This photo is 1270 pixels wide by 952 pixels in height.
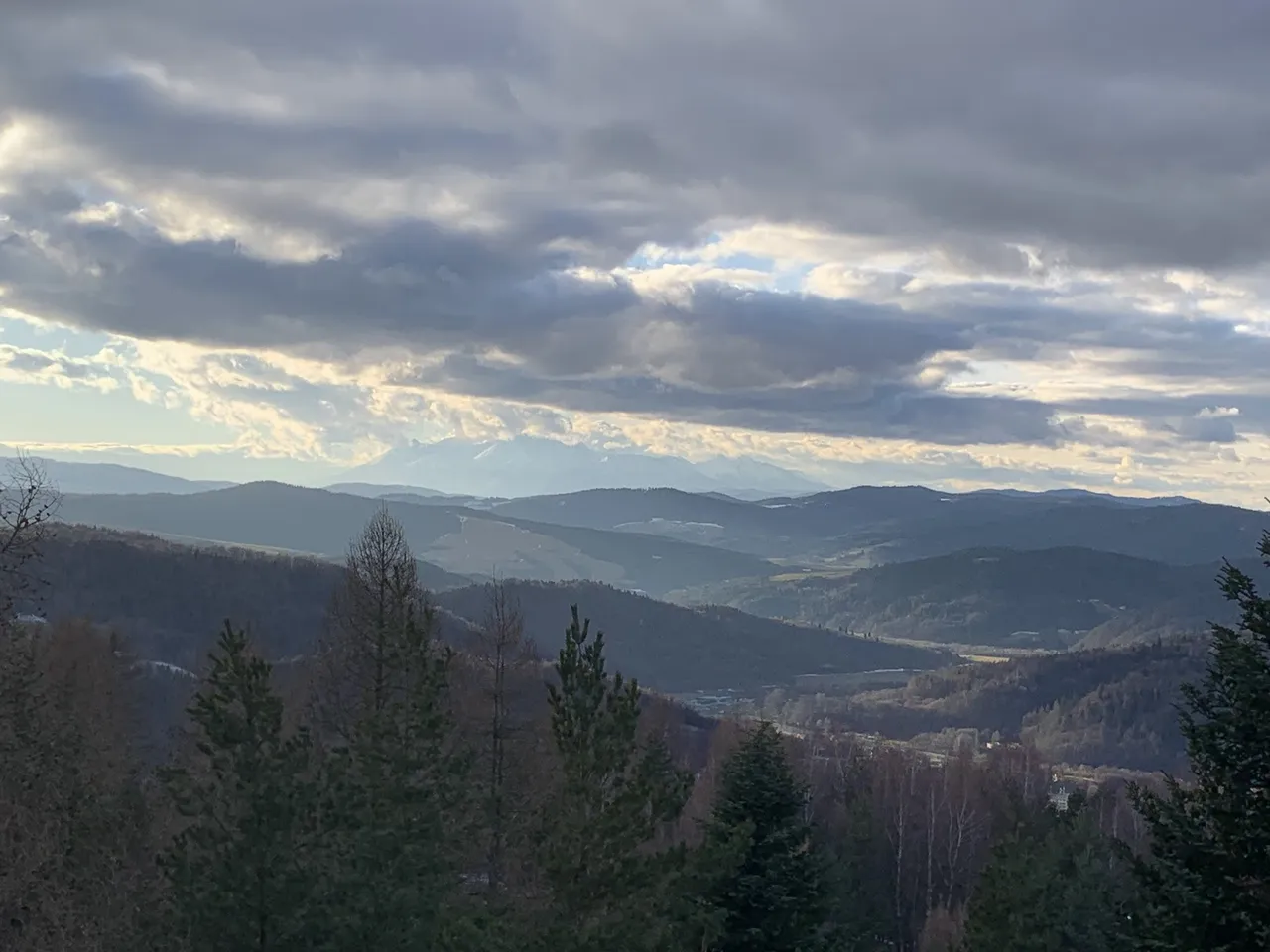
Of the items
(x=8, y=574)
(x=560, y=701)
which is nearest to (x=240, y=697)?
(x=8, y=574)

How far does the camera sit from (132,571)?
153m

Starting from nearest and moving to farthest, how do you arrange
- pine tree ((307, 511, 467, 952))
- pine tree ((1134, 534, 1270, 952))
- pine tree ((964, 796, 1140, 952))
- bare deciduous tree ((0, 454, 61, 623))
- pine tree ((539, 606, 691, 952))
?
pine tree ((1134, 534, 1270, 952)) → pine tree ((539, 606, 691, 952)) → bare deciduous tree ((0, 454, 61, 623)) → pine tree ((307, 511, 467, 952)) → pine tree ((964, 796, 1140, 952))

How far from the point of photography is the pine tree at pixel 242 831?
21.0 metres

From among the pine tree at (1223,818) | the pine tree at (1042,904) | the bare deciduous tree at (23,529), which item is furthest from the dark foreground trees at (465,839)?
the bare deciduous tree at (23,529)

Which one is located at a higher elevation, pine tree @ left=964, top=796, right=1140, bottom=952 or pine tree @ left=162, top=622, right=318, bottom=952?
pine tree @ left=162, top=622, right=318, bottom=952

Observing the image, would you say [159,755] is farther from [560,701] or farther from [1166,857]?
[1166,857]

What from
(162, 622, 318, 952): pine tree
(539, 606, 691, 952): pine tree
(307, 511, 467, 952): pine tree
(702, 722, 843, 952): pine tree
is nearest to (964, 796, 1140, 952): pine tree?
(702, 722, 843, 952): pine tree

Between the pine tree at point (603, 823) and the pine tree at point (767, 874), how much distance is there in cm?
277

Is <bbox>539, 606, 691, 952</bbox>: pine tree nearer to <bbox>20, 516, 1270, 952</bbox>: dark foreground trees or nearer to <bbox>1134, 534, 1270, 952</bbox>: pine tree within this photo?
<bbox>20, 516, 1270, 952</bbox>: dark foreground trees

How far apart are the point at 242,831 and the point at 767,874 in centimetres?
1025

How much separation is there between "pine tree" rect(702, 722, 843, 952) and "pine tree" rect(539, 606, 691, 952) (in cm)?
277

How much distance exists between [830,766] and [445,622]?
57906 mm

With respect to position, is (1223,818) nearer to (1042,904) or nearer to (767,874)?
(767,874)

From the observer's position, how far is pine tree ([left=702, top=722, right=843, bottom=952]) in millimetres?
24766
